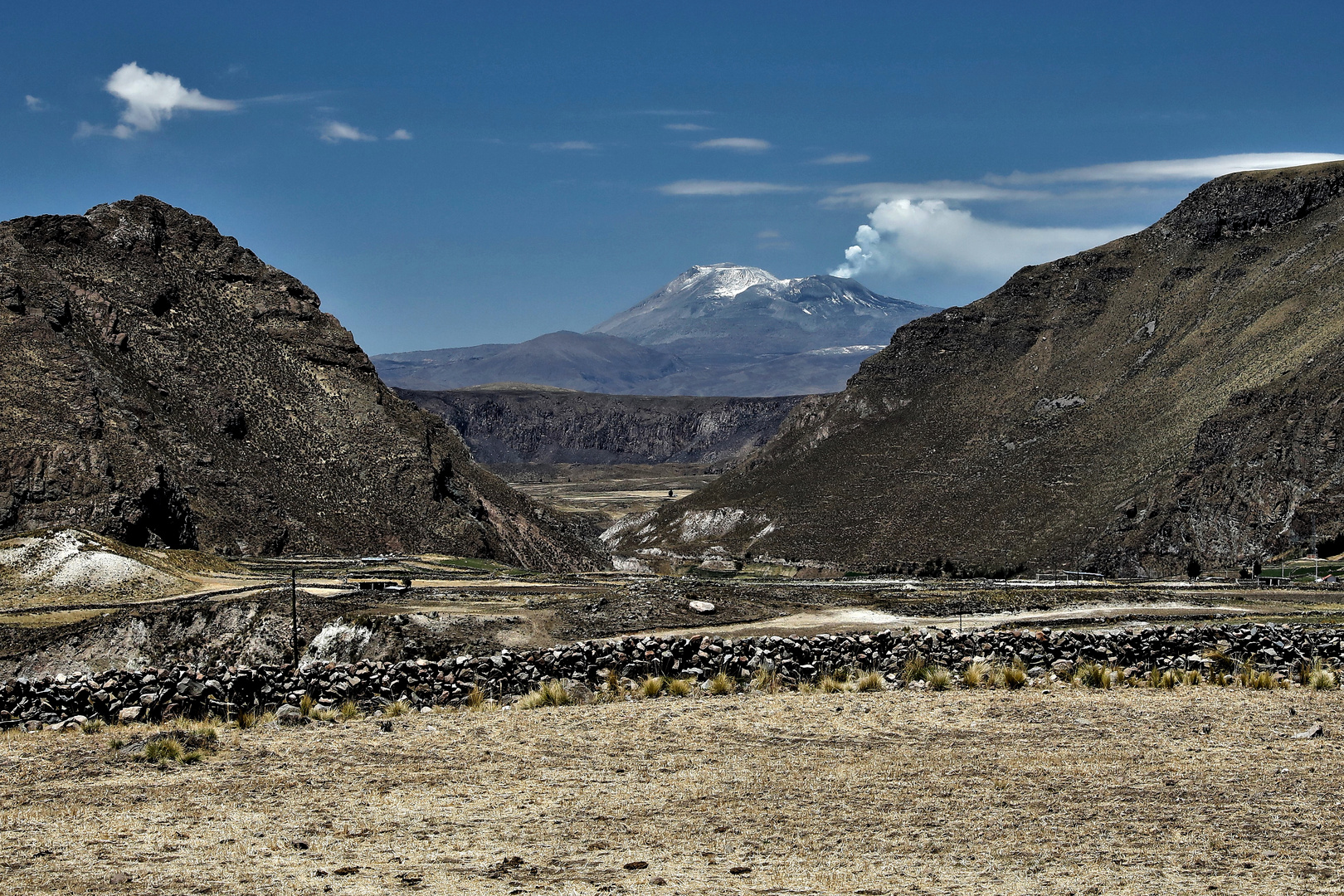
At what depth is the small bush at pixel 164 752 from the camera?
16266 mm

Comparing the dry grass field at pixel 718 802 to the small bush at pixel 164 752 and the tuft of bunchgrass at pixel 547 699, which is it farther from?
the tuft of bunchgrass at pixel 547 699

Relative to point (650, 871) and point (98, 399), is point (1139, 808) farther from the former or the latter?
point (98, 399)

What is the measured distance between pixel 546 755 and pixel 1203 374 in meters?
92.5

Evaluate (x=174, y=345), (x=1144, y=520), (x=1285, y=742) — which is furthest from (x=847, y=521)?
(x=1285, y=742)

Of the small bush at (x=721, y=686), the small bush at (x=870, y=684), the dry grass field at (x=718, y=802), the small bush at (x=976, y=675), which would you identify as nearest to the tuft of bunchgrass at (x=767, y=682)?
the small bush at (x=721, y=686)

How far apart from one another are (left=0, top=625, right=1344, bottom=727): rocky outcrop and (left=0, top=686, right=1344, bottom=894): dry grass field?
1.49 meters

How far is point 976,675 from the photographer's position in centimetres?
2131

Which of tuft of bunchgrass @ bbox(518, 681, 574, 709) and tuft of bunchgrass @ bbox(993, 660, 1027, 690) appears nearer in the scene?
tuft of bunchgrass @ bbox(518, 681, 574, 709)

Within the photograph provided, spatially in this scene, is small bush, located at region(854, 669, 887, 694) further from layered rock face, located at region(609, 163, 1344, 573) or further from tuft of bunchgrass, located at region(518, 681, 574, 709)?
layered rock face, located at region(609, 163, 1344, 573)

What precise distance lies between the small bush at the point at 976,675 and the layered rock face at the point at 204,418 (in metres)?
43.5

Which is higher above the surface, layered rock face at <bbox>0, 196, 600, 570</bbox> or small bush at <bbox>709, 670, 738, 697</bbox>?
layered rock face at <bbox>0, 196, 600, 570</bbox>

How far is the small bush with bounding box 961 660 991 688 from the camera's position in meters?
21.2

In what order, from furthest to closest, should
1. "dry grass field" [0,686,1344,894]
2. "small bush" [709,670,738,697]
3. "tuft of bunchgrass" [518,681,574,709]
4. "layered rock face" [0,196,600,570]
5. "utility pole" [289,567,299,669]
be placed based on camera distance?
"layered rock face" [0,196,600,570] < "utility pole" [289,567,299,669] < "small bush" [709,670,738,697] < "tuft of bunchgrass" [518,681,574,709] < "dry grass field" [0,686,1344,894]

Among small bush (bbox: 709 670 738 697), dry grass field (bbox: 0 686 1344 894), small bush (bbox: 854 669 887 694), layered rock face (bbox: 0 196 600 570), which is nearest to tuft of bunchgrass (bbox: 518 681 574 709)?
dry grass field (bbox: 0 686 1344 894)
